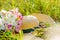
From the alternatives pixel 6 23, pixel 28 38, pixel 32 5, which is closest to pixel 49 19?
pixel 32 5

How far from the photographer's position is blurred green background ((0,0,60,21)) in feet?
7.10

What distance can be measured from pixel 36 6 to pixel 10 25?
2.37 feet

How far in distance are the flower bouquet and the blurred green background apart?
41 centimetres

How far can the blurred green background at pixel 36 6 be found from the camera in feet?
7.10

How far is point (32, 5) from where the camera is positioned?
226 cm

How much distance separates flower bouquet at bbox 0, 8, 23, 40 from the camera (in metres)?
1.65

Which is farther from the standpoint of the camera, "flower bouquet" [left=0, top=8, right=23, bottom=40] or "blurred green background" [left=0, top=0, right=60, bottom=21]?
"blurred green background" [left=0, top=0, right=60, bottom=21]

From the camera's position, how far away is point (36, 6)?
2316mm

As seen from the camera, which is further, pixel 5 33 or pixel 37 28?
pixel 37 28

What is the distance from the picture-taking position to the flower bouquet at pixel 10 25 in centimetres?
165

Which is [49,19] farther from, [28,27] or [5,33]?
[5,33]

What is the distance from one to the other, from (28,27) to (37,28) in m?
0.11

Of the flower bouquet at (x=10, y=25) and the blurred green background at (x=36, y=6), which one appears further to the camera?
the blurred green background at (x=36, y=6)

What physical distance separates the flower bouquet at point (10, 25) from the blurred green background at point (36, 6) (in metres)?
0.41
